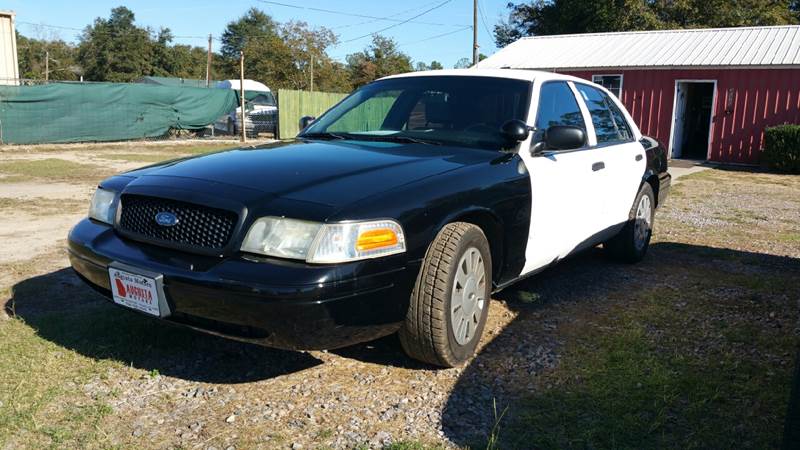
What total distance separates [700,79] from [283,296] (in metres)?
17.5

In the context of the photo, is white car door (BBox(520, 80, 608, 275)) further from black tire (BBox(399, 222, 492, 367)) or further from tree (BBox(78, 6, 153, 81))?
tree (BBox(78, 6, 153, 81))

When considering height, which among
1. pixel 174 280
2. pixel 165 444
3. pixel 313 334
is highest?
pixel 174 280

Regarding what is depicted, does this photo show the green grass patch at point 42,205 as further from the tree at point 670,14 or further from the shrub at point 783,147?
the tree at point 670,14

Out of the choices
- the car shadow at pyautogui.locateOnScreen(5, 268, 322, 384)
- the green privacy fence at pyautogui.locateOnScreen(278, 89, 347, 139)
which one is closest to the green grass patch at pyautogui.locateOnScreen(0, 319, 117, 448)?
the car shadow at pyautogui.locateOnScreen(5, 268, 322, 384)

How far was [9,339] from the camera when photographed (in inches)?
144

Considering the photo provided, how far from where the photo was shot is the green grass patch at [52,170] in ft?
37.4

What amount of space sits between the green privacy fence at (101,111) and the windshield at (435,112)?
1546 cm

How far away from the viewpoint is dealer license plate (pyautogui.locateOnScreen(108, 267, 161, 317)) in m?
2.95

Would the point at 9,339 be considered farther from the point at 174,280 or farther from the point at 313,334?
the point at 313,334

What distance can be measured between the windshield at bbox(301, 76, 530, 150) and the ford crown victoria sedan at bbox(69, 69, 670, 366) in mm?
12

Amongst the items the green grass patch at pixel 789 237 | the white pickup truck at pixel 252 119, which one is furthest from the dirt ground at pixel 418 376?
the white pickup truck at pixel 252 119

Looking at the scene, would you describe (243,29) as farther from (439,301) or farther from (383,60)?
(439,301)

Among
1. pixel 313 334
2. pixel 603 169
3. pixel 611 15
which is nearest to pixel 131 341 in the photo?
pixel 313 334

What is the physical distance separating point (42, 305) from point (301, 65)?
136ft
